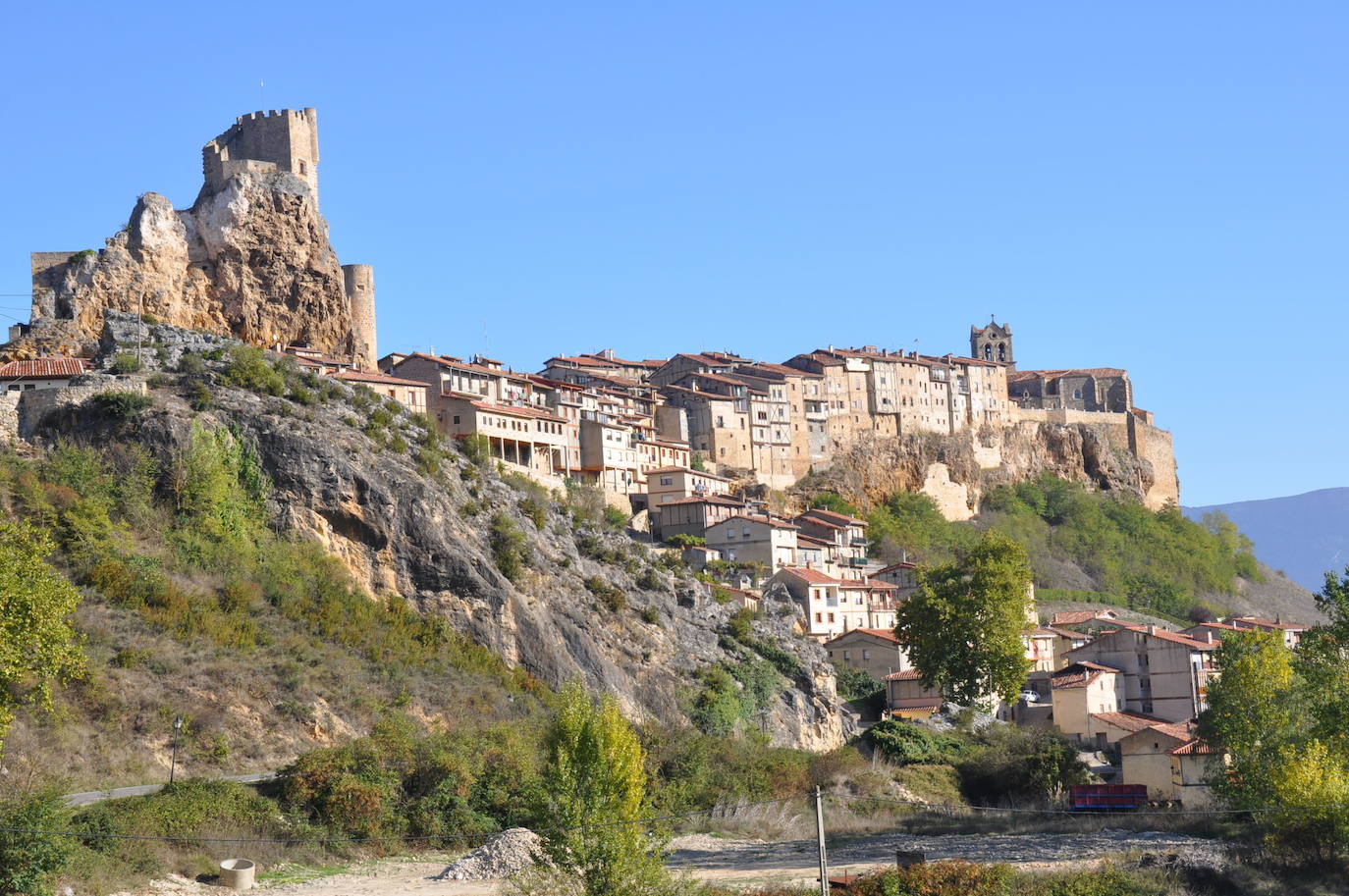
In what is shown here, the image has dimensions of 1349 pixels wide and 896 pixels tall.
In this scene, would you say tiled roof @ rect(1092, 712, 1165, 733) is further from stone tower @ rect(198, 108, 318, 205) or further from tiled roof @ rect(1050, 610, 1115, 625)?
stone tower @ rect(198, 108, 318, 205)

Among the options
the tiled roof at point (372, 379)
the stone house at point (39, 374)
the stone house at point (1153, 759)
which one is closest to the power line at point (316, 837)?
the stone house at point (1153, 759)

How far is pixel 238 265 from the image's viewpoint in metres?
80.6

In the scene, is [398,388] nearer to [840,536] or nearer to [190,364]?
[190,364]

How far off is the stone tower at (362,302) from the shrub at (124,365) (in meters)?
23.1

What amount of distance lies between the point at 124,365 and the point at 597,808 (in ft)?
115

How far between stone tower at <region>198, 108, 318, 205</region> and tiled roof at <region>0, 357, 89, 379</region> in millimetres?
22787

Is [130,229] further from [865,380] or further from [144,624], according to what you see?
[865,380]

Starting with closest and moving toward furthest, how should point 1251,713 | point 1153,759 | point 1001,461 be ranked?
Answer: 1. point 1251,713
2. point 1153,759
3. point 1001,461

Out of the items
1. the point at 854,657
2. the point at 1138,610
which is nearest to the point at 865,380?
the point at 1138,610

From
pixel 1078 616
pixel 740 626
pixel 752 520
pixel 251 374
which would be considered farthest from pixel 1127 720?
pixel 251 374

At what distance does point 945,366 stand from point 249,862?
303ft

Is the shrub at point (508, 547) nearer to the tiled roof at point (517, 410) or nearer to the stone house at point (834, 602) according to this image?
the tiled roof at point (517, 410)

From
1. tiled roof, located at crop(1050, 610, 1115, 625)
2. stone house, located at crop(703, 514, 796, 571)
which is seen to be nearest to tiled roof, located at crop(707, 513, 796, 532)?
stone house, located at crop(703, 514, 796, 571)

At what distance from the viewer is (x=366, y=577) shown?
5966cm
